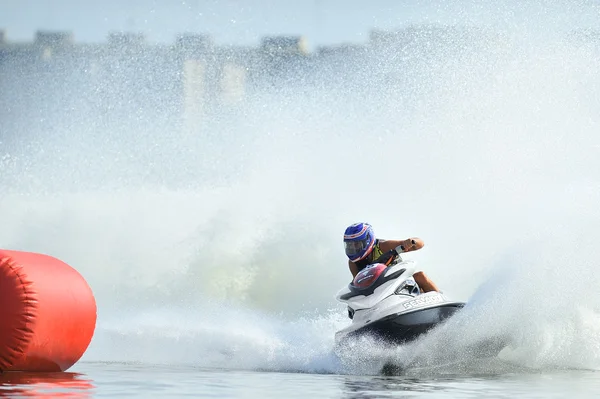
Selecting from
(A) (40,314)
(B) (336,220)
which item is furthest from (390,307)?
(B) (336,220)

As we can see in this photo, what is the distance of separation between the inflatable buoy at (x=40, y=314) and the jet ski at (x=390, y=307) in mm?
2529

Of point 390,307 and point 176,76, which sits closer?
point 390,307

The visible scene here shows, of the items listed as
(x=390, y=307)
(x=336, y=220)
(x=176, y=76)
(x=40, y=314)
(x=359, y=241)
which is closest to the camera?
(x=40, y=314)

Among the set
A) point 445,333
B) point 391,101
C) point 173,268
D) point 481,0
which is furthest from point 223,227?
point 445,333

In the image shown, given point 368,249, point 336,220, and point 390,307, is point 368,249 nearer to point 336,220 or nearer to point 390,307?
point 390,307

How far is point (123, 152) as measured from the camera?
30891 mm

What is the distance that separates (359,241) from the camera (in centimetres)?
1338

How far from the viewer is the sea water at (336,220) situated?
12547 millimetres

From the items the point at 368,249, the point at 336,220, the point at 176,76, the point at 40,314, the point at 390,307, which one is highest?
the point at 176,76

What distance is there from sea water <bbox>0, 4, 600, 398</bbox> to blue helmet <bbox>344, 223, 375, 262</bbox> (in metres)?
1.07

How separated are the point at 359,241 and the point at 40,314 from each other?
11.0 ft

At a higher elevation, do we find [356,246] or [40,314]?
[356,246]

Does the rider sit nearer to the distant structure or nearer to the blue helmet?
the blue helmet

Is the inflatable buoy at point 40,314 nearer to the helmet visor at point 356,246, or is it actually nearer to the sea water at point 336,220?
the sea water at point 336,220
